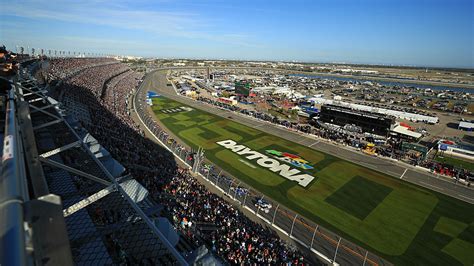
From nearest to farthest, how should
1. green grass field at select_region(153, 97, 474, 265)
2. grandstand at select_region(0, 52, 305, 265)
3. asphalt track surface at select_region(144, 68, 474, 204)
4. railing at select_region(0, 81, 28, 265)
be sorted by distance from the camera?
railing at select_region(0, 81, 28, 265)
grandstand at select_region(0, 52, 305, 265)
green grass field at select_region(153, 97, 474, 265)
asphalt track surface at select_region(144, 68, 474, 204)

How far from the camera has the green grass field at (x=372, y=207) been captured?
2238 centimetres

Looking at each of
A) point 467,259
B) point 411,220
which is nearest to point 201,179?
point 411,220

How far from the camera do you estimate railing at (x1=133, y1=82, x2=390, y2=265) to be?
811 inches

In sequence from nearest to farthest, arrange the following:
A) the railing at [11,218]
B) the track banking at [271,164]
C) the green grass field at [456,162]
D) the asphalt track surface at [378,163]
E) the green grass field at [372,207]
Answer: the railing at [11,218], the green grass field at [372,207], the asphalt track surface at [378,163], the track banking at [271,164], the green grass field at [456,162]

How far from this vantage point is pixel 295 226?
23.9 metres

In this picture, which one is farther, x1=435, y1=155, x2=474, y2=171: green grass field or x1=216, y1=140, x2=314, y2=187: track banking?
x1=435, y1=155, x2=474, y2=171: green grass field

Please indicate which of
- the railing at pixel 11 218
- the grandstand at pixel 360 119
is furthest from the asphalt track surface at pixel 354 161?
the railing at pixel 11 218

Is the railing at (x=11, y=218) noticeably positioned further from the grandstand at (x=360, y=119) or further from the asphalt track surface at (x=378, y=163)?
the grandstand at (x=360, y=119)

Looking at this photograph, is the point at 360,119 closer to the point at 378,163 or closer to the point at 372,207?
the point at 378,163

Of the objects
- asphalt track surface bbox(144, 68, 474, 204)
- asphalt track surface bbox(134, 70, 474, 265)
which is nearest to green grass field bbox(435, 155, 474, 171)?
asphalt track surface bbox(144, 68, 474, 204)

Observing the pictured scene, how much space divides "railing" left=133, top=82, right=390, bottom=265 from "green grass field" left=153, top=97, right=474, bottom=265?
1112 millimetres

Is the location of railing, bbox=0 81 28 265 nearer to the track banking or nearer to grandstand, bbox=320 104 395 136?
the track banking

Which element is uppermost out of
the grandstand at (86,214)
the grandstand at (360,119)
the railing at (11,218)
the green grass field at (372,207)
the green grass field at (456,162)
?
the railing at (11,218)

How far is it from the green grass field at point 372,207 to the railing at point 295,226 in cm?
111
